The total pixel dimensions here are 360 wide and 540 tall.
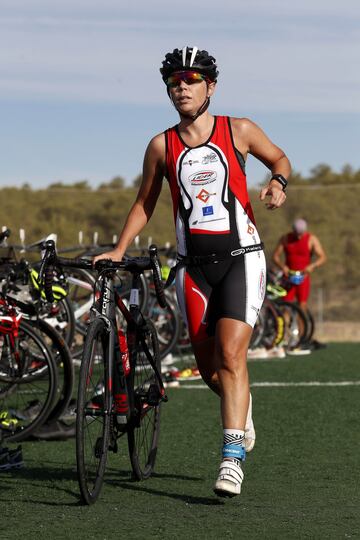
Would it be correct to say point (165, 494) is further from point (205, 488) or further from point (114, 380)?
point (114, 380)

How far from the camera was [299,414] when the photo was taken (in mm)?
11203

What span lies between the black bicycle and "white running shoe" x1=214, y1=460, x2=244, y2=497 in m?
0.59

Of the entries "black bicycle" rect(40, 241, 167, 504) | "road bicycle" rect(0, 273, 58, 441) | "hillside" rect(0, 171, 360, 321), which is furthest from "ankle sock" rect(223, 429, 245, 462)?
"hillside" rect(0, 171, 360, 321)

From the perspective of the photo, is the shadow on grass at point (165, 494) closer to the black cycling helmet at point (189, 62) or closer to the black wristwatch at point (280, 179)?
the black wristwatch at point (280, 179)

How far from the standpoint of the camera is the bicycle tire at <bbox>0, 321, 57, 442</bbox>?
8.76 meters

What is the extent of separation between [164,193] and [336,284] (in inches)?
437

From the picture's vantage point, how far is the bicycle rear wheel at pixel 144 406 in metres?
7.55

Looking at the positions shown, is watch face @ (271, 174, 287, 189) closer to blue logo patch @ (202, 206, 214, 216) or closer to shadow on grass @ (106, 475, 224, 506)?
blue logo patch @ (202, 206, 214, 216)

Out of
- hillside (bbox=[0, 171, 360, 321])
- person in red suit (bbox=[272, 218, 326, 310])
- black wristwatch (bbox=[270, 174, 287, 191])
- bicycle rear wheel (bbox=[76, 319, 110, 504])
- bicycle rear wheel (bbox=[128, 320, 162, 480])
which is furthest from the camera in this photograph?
hillside (bbox=[0, 171, 360, 321])

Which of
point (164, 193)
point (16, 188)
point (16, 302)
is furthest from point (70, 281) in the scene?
point (16, 188)

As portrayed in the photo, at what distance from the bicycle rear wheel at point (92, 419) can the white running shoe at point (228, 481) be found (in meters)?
0.59

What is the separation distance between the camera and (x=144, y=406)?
25.4 feet

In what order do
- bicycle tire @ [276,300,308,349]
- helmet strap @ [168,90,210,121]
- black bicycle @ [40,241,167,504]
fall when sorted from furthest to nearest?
bicycle tire @ [276,300,308,349] → helmet strap @ [168,90,210,121] → black bicycle @ [40,241,167,504]

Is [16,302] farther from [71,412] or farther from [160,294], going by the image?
[160,294]
